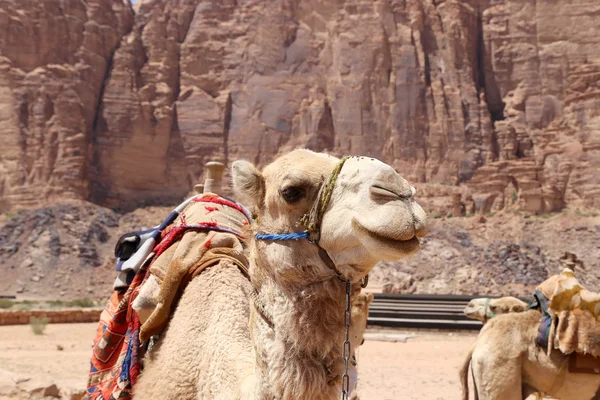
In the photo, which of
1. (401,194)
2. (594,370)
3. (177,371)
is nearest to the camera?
(401,194)

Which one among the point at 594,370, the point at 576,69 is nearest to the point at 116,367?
the point at 594,370

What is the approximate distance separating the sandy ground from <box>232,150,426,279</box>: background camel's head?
570cm

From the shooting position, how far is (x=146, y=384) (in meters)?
3.17

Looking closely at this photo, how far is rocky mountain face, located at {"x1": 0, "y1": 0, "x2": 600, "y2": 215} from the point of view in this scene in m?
46.8

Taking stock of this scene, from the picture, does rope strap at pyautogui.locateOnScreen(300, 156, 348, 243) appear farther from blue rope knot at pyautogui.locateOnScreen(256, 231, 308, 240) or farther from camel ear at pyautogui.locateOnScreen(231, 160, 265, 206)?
camel ear at pyautogui.locateOnScreen(231, 160, 265, 206)

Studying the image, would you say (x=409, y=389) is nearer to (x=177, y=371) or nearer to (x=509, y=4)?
(x=177, y=371)

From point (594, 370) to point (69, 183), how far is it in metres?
44.4

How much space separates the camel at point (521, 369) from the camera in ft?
18.6

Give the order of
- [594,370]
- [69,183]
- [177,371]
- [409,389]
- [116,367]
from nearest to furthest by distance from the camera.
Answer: [177,371], [116,367], [594,370], [409,389], [69,183]

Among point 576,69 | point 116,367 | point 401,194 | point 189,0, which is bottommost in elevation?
point 576,69

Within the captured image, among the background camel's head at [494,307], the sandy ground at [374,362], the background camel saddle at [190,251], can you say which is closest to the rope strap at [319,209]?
the background camel saddle at [190,251]

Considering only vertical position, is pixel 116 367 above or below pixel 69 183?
above

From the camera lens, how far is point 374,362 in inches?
495

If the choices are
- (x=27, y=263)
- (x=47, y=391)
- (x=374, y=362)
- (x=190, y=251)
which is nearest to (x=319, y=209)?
(x=190, y=251)
